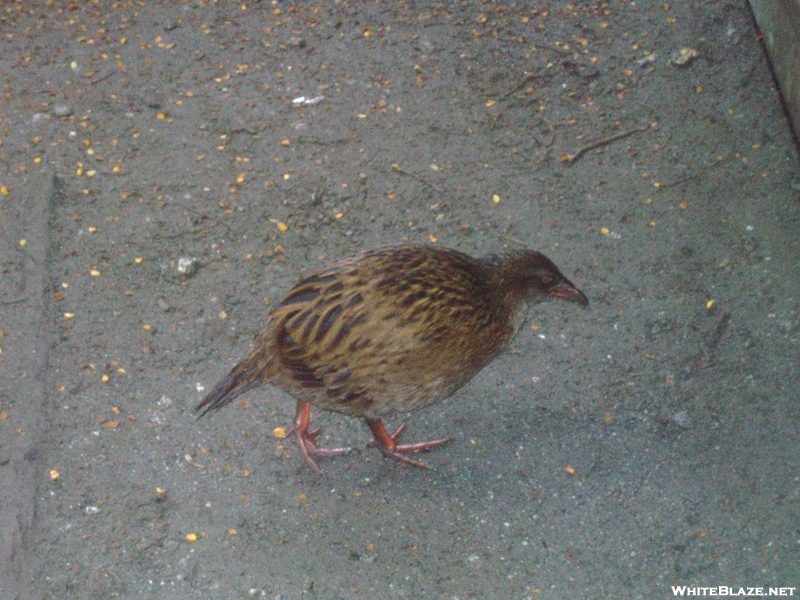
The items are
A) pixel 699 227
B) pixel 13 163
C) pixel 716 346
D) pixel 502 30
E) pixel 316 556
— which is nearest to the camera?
pixel 316 556

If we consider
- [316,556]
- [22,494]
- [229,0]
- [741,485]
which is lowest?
[741,485]

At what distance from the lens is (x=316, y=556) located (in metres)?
3.54

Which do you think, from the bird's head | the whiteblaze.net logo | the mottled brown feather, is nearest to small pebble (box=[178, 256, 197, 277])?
the mottled brown feather

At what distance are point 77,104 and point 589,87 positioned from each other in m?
2.79

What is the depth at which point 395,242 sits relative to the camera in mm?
4633

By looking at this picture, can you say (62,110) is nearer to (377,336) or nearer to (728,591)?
(377,336)

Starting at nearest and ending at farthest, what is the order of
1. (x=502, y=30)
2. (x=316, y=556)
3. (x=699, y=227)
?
(x=316, y=556) < (x=699, y=227) < (x=502, y=30)

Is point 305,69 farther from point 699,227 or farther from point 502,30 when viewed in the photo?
point 699,227

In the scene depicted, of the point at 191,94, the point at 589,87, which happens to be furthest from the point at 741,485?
the point at 191,94

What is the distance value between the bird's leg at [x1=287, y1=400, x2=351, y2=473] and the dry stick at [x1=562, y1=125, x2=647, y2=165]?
6.72 feet

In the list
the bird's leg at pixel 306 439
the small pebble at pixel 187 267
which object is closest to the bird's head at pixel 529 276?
the bird's leg at pixel 306 439

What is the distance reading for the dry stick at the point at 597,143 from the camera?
16.5ft

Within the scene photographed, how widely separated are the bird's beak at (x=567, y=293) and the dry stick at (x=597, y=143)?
122cm

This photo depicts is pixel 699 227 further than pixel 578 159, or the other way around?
pixel 578 159
